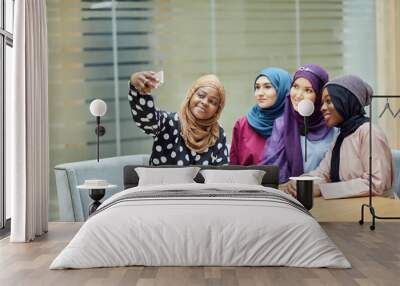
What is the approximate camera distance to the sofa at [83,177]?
266 inches

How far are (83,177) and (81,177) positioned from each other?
0.02m

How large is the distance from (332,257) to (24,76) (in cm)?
300

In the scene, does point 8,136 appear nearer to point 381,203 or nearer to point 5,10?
point 5,10

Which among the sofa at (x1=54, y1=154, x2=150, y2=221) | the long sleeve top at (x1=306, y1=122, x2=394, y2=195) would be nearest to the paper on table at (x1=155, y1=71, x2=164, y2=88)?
the sofa at (x1=54, y1=154, x2=150, y2=221)

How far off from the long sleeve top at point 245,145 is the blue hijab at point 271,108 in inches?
2.3

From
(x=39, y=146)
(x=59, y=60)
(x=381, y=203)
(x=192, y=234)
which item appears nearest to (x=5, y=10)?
(x=59, y=60)

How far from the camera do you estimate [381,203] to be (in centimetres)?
660

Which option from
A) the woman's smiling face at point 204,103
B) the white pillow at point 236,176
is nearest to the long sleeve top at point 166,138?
the woman's smiling face at point 204,103

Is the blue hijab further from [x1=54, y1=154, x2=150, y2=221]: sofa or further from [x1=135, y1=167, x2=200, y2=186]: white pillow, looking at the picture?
[x1=54, y1=154, x2=150, y2=221]: sofa

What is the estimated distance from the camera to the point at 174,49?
276 inches

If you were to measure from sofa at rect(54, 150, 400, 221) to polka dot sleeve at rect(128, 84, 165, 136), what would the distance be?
31cm

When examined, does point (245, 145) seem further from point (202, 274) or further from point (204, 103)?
point (202, 274)

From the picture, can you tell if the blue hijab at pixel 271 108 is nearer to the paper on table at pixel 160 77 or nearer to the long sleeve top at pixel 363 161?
the long sleeve top at pixel 363 161

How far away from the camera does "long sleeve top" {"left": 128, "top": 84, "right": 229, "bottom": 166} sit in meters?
6.81
